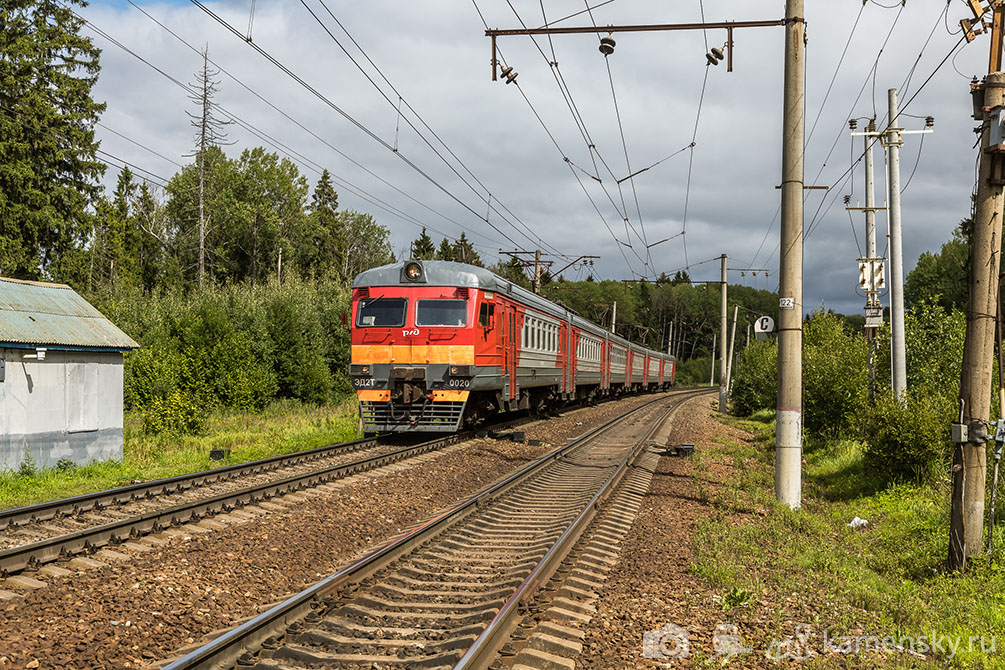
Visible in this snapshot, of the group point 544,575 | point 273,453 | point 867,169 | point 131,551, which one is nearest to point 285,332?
point 273,453

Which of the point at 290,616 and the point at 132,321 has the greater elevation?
the point at 132,321

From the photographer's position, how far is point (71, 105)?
1355 inches

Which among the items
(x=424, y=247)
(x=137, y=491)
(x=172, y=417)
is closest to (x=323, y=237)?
(x=424, y=247)

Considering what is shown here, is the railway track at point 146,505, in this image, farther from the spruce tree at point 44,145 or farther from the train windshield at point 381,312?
the spruce tree at point 44,145

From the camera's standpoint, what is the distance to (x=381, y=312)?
52.5 feet

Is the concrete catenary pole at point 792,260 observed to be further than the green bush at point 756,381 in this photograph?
No

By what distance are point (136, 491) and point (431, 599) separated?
5592 mm

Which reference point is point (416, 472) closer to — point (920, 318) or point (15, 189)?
point (920, 318)

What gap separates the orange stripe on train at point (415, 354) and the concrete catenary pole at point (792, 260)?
21.7ft

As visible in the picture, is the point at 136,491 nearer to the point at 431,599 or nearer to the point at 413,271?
the point at 431,599

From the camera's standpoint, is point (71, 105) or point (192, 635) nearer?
point (192, 635)

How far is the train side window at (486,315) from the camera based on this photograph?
51.5 ft

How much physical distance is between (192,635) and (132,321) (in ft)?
80.3

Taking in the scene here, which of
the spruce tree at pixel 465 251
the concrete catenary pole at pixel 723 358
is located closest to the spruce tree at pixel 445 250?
the spruce tree at pixel 465 251
